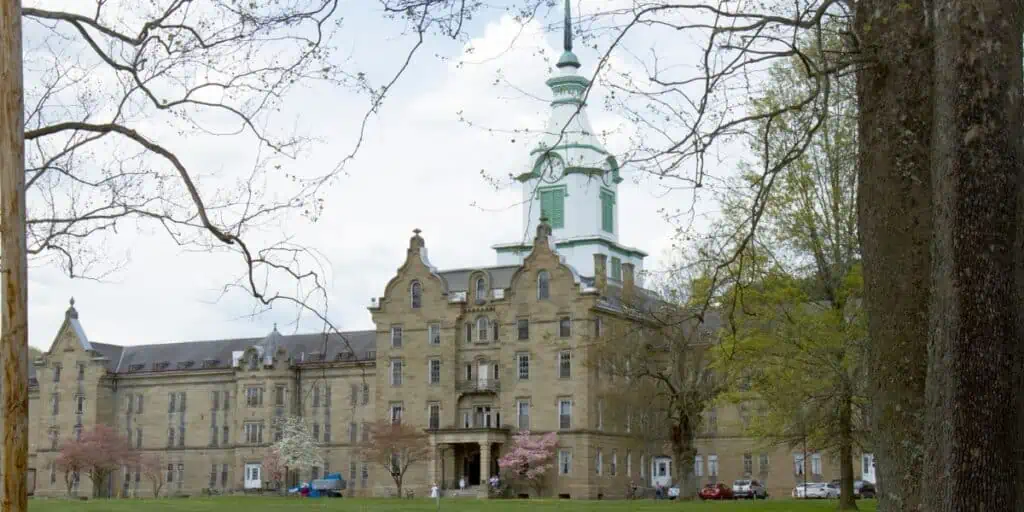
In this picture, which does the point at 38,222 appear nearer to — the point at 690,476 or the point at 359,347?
the point at 690,476

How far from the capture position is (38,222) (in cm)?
1752

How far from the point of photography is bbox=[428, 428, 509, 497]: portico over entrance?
75375 millimetres

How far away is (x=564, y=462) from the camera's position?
7469 centimetres

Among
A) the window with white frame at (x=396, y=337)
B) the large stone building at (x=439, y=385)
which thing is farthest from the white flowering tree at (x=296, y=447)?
the window with white frame at (x=396, y=337)

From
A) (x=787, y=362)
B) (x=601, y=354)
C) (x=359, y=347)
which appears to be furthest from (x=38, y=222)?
(x=359, y=347)

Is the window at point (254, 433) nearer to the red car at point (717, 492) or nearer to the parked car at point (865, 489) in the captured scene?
the red car at point (717, 492)

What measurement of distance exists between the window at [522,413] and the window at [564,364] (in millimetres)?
3022

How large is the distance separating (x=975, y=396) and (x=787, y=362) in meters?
26.6

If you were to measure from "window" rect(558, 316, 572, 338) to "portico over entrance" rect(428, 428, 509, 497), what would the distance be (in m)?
6.95

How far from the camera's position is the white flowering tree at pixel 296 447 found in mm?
86875

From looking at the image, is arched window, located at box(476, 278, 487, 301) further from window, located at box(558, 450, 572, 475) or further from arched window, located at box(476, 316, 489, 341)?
window, located at box(558, 450, 572, 475)

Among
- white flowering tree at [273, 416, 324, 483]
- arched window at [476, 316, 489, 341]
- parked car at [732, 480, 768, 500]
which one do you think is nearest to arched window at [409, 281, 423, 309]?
arched window at [476, 316, 489, 341]

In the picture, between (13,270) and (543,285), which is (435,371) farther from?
(13,270)

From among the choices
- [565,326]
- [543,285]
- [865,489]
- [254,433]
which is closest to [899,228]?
[865,489]
